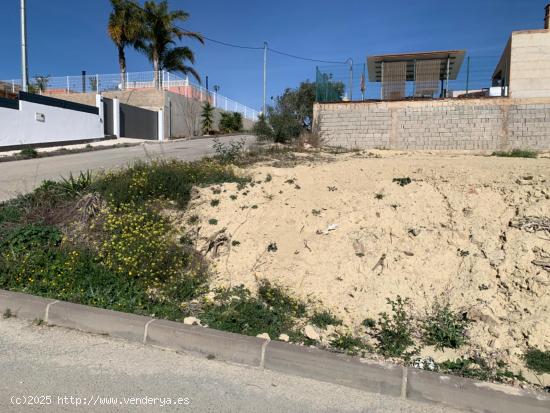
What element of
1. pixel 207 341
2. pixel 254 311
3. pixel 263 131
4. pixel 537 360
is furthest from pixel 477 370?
pixel 263 131

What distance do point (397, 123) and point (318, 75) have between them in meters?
3.58

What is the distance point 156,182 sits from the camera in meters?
6.93

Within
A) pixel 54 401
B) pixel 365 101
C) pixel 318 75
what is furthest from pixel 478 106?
pixel 54 401

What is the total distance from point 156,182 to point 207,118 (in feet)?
87.7

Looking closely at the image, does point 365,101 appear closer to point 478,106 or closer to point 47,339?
point 478,106

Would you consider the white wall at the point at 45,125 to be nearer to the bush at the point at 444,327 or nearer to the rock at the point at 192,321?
the rock at the point at 192,321

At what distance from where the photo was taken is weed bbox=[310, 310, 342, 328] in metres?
4.25

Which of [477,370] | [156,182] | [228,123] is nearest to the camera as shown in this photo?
[477,370]

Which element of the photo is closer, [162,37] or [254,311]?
[254,311]

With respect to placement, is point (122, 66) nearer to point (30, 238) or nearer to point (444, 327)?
point (30, 238)

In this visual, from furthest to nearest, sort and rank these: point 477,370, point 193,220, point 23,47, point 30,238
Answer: point 23,47 < point 193,220 < point 30,238 < point 477,370

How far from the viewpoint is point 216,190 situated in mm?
6996

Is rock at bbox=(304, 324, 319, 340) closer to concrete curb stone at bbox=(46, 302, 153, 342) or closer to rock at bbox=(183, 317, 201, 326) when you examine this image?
rock at bbox=(183, 317, 201, 326)

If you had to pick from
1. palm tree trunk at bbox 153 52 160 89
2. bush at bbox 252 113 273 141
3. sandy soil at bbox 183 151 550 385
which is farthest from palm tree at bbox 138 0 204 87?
sandy soil at bbox 183 151 550 385
